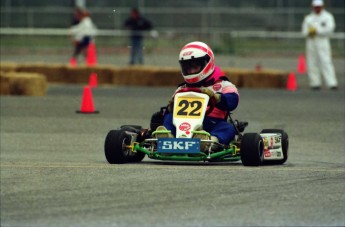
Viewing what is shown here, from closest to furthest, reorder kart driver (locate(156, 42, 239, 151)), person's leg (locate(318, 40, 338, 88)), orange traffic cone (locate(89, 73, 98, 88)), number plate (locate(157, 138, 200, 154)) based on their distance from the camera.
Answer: number plate (locate(157, 138, 200, 154)), kart driver (locate(156, 42, 239, 151)), person's leg (locate(318, 40, 338, 88)), orange traffic cone (locate(89, 73, 98, 88))

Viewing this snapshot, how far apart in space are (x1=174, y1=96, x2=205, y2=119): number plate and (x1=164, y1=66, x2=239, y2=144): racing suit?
0.17 metres

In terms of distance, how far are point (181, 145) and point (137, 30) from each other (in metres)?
23.1

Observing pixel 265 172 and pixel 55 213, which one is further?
pixel 265 172

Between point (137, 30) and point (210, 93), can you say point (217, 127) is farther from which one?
point (137, 30)

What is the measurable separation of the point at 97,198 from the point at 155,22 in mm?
30682

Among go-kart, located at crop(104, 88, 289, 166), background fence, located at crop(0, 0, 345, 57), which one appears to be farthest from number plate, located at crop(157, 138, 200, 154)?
background fence, located at crop(0, 0, 345, 57)

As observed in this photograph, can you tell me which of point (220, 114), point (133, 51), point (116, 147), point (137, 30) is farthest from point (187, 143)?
point (137, 30)

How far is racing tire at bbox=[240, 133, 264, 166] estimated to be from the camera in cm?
1121

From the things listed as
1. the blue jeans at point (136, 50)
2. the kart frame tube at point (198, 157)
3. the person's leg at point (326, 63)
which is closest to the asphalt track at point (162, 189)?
the kart frame tube at point (198, 157)

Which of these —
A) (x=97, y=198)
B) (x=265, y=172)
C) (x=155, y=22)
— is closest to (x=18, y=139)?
(x=265, y=172)

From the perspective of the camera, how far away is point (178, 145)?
1116 centimetres

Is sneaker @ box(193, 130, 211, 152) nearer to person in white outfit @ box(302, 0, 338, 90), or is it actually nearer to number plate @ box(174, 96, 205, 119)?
number plate @ box(174, 96, 205, 119)

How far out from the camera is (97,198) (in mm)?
8688

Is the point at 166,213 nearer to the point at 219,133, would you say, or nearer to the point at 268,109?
the point at 219,133
